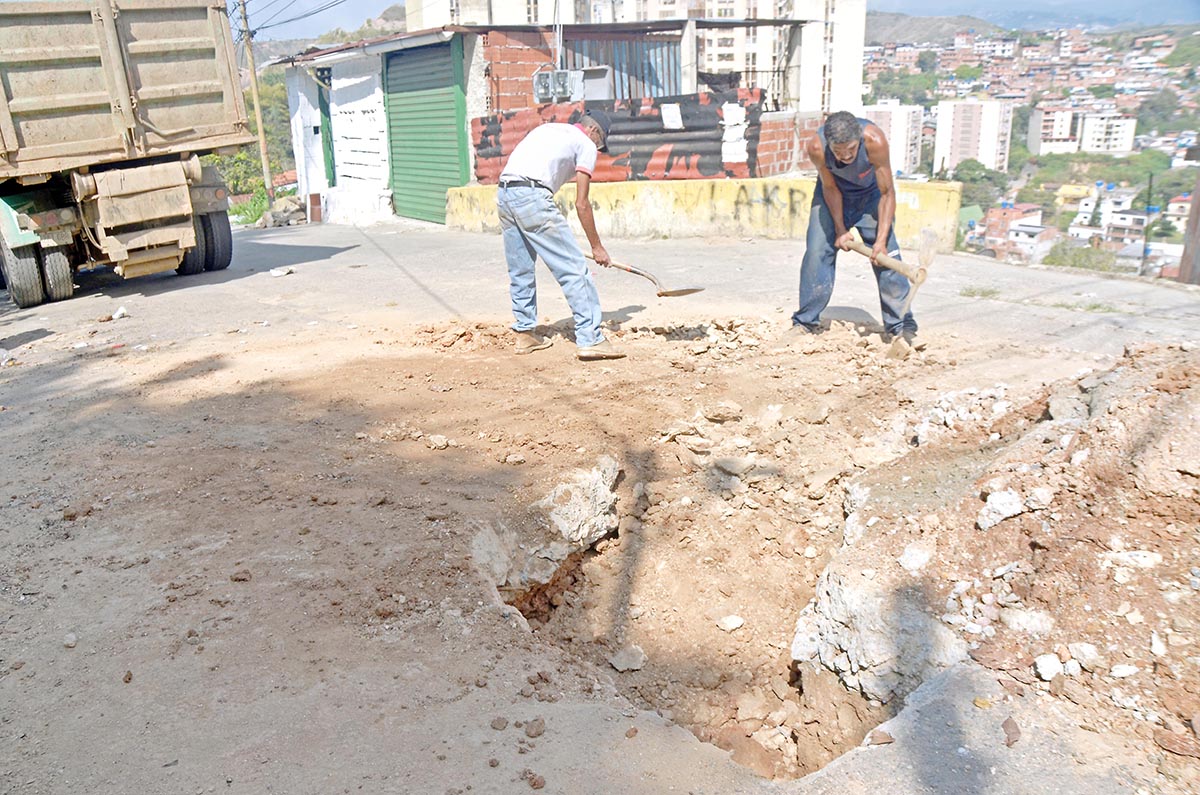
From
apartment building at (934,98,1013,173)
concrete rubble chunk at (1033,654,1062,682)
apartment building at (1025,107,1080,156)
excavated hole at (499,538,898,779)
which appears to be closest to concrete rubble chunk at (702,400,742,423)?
excavated hole at (499,538,898,779)

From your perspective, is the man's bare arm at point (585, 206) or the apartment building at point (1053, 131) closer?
the man's bare arm at point (585, 206)

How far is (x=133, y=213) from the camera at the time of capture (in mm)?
7980

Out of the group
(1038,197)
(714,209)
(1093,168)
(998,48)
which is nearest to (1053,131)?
(1093,168)

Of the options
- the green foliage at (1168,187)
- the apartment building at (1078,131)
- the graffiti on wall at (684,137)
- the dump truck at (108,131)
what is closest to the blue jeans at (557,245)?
the dump truck at (108,131)

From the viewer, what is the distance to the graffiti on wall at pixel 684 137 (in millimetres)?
12164

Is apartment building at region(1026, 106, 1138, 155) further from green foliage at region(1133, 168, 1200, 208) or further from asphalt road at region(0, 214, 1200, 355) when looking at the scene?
asphalt road at region(0, 214, 1200, 355)

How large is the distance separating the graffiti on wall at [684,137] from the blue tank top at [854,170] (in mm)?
7164

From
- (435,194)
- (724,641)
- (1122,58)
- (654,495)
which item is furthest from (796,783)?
(1122,58)

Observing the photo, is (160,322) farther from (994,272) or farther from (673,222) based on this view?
(994,272)

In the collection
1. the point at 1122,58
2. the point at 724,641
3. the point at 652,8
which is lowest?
the point at 724,641

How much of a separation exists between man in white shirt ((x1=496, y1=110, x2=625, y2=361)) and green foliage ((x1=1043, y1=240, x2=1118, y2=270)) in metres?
6.83

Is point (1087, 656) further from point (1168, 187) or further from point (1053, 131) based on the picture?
point (1053, 131)

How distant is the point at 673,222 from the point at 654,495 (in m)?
7.41

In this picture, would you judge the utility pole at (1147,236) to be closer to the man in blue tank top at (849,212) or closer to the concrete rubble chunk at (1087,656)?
the man in blue tank top at (849,212)
